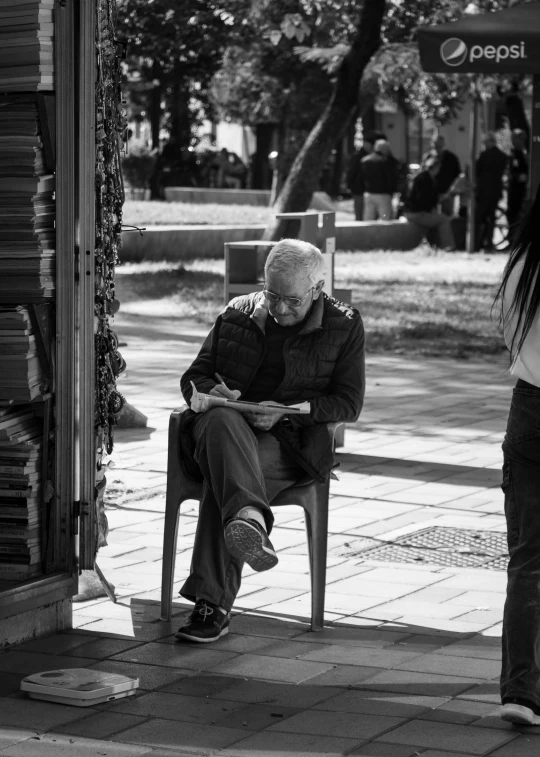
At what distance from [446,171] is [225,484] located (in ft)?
63.4

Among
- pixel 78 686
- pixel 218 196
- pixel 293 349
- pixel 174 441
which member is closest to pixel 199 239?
pixel 218 196

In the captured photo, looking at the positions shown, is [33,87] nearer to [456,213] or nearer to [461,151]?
[456,213]

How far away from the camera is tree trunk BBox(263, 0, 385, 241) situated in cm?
1518

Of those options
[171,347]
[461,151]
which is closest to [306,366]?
[171,347]

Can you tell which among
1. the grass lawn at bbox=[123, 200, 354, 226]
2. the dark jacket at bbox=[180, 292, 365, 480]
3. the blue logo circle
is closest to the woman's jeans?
the dark jacket at bbox=[180, 292, 365, 480]

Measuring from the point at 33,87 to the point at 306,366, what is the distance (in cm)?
130

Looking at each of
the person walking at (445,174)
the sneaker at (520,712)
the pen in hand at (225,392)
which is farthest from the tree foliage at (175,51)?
the sneaker at (520,712)

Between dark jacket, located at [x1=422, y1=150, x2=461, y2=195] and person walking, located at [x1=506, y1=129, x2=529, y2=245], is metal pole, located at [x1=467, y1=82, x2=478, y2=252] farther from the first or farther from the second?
dark jacket, located at [x1=422, y1=150, x2=461, y2=195]

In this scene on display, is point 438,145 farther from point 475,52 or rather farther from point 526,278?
point 526,278

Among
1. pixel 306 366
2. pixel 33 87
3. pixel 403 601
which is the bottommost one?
pixel 403 601

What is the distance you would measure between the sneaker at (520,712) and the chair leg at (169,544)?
1.37m

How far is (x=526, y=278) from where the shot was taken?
3.76 metres

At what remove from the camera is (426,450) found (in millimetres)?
7840

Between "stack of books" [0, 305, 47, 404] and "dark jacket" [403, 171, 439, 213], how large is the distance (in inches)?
685
